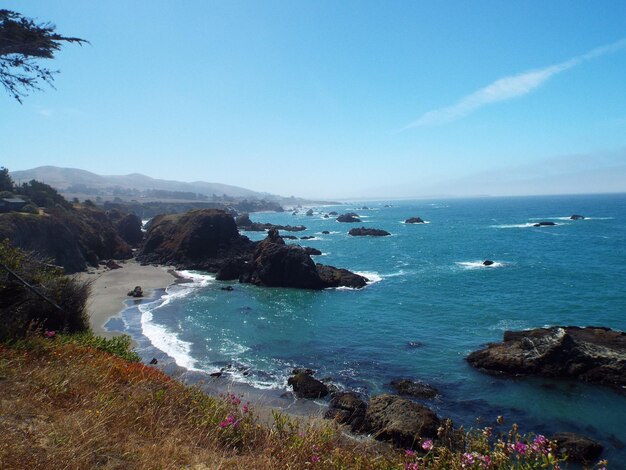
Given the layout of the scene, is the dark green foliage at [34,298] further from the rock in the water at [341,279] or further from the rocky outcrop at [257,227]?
the rocky outcrop at [257,227]

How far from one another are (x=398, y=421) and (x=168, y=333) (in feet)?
66.2

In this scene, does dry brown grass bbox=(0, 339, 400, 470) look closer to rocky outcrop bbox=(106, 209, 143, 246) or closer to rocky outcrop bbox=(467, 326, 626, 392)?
rocky outcrop bbox=(467, 326, 626, 392)

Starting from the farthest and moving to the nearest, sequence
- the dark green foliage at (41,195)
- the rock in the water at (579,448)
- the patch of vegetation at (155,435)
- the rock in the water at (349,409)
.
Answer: the dark green foliage at (41,195) < the rock in the water at (349,409) < the rock in the water at (579,448) < the patch of vegetation at (155,435)

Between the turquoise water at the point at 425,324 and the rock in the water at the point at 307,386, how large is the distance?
105cm

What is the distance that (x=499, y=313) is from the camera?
33.6 m

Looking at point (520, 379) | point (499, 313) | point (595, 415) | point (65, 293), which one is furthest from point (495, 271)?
point (65, 293)

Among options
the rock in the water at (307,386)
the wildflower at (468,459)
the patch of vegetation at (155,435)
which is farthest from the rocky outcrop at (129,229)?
the wildflower at (468,459)

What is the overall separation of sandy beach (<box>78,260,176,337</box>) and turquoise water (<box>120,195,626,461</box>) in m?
3.14

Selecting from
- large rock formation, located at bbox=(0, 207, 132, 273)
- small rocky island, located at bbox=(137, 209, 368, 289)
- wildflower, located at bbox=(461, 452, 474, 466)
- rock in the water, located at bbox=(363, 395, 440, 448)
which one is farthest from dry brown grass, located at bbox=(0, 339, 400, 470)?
large rock formation, located at bbox=(0, 207, 132, 273)

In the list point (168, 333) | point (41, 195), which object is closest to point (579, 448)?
point (168, 333)

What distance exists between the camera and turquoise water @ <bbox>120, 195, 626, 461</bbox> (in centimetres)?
1938

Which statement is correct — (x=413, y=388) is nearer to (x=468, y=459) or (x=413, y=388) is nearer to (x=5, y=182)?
(x=468, y=459)

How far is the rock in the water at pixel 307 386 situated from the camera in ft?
65.3

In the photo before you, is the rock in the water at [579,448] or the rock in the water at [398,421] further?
the rock in the water at [398,421]
